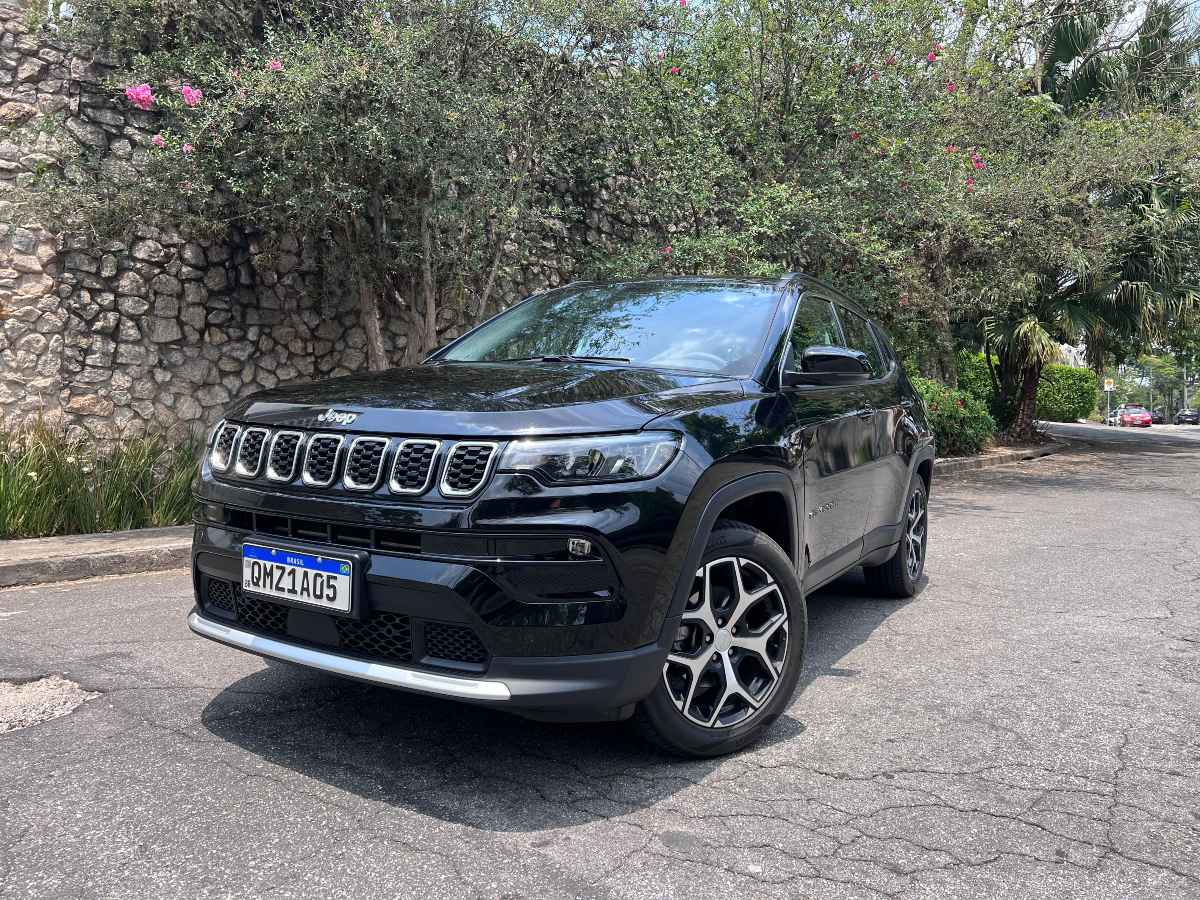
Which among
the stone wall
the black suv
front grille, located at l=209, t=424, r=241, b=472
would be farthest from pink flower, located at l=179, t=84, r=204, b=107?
front grille, located at l=209, t=424, r=241, b=472

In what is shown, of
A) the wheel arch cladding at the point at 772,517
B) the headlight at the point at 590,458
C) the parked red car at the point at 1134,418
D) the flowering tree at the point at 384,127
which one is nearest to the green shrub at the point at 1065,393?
the flowering tree at the point at 384,127

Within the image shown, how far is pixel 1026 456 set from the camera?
1734 centimetres

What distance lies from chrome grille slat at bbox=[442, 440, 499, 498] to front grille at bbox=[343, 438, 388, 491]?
23cm

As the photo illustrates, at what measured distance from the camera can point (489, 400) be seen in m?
2.87

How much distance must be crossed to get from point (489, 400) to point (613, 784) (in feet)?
4.08

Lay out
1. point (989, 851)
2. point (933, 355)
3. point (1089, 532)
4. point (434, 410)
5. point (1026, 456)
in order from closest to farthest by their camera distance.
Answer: point (989, 851), point (434, 410), point (1089, 532), point (933, 355), point (1026, 456)

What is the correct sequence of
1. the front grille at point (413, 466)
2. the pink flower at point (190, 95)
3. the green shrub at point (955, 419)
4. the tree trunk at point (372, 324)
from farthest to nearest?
the green shrub at point (955, 419) < the tree trunk at point (372, 324) < the pink flower at point (190, 95) < the front grille at point (413, 466)

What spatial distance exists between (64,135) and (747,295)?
715cm

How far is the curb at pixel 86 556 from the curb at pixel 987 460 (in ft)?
32.4

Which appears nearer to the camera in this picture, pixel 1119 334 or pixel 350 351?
pixel 350 351

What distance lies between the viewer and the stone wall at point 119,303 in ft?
26.9

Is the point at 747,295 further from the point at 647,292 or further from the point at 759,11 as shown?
the point at 759,11

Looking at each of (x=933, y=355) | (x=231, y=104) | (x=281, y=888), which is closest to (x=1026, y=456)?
(x=933, y=355)

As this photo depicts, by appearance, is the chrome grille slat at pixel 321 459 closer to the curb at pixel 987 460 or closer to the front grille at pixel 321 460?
the front grille at pixel 321 460
